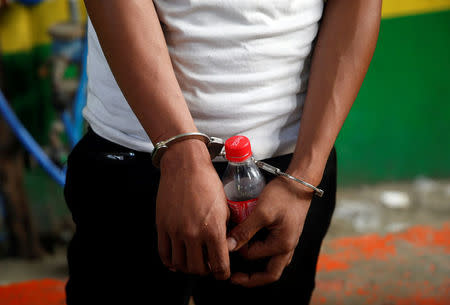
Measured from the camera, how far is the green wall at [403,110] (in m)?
2.63

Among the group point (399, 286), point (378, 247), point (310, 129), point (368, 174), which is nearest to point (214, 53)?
point (310, 129)

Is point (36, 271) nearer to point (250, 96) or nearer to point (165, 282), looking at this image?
point (165, 282)

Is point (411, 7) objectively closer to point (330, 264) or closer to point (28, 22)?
point (330, 264)

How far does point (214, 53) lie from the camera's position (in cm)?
69

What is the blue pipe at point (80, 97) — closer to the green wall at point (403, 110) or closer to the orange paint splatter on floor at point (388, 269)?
the orange paint splatter on floor at point (388, 269)

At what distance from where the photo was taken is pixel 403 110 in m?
2.76

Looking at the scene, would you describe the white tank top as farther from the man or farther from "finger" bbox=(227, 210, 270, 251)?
"finger" bbox=(227, 210, 270, 251)

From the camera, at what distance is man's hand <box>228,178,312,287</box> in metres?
0.67

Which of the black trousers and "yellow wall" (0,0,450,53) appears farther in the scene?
"yellow wall" (0,0,450,53)

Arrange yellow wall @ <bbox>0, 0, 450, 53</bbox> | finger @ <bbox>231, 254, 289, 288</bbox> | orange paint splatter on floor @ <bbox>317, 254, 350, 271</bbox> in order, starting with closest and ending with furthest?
finger @ <bbox>231, 254, 289, 288</bbox>, orange paint splatter on floor @ <bbox>317, 254, 350, 271</bbox>, yellow wall @ <bbox>0, 0, 450, 53</bbox>

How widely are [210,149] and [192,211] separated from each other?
120 millimetres

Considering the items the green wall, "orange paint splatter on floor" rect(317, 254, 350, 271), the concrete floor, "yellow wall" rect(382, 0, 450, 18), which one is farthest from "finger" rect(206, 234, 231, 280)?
"yellow wall" rect(382, 0, 450, 18)

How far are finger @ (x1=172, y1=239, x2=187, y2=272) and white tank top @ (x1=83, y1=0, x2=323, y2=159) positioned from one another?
174mm

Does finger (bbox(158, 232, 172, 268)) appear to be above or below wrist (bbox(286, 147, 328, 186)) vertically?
below
